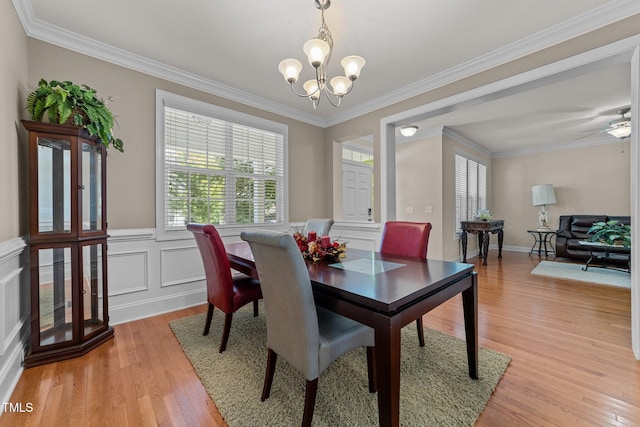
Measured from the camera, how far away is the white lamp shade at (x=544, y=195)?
19.6 ft

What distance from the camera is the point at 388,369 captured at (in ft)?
3.51

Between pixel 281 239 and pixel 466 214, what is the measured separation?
5.74m

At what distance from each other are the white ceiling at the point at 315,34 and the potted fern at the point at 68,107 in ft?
2.09

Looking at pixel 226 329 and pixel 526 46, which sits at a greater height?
pixel 526 46

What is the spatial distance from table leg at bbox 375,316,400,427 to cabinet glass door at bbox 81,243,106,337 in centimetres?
227

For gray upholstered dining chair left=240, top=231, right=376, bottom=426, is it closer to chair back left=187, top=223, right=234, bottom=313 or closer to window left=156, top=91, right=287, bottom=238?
chair back left=187, top=223, right=234, bottom=313

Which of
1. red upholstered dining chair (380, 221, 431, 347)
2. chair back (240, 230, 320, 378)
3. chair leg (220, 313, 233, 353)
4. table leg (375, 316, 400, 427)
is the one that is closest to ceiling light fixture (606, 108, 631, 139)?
red upholstered dining chair (380, 221, 431, 347)

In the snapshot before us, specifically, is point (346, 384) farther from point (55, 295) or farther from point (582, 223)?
point (582, 223)

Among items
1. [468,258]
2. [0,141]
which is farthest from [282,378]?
[468,258]

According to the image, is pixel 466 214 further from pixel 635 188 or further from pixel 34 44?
pixel 34 44

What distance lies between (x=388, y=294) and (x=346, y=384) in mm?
870

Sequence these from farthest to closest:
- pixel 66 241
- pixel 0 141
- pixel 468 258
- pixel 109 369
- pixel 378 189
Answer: pixel 468 258 → pixel 378 189 → pixel 66 241 → pixel 109 369 → pixel 0 141

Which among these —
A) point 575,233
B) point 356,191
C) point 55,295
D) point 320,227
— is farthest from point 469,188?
point 55,295

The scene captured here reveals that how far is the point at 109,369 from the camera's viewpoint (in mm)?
1827
